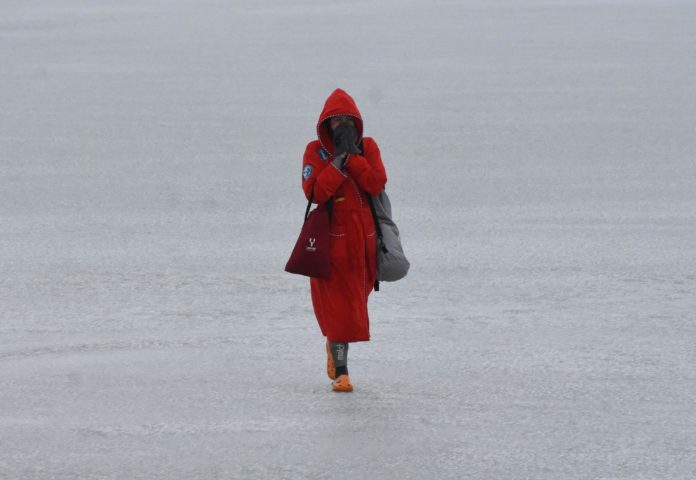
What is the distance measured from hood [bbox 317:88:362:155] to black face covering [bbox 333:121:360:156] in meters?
0.06

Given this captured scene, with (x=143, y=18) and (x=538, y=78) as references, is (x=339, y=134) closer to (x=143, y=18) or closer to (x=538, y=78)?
(x=538, y=78)

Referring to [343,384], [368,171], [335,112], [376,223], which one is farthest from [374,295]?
[335,112]

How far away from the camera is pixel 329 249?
23.1 ft

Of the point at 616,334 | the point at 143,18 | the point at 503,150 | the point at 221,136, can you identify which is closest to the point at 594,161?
the point at 503,150

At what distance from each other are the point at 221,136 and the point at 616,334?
322 inches

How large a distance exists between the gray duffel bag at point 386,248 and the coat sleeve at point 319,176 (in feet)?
0.95

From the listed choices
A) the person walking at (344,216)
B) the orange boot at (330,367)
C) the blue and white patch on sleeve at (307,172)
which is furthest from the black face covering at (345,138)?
the orange boot at (330,367)

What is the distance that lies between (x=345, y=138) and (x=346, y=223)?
17.0 inches

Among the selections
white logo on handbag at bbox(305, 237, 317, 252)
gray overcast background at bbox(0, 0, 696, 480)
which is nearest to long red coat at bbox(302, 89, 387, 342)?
white logo on handbag at bbox(305, 237, 317, 252)

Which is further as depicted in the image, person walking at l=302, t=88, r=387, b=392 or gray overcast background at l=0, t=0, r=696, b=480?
person walking at l=302, t=88, r=387, b=392

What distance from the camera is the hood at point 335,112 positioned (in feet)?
23.0

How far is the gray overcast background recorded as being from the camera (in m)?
6.31

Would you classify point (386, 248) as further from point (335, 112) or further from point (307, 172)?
point (335, 112)

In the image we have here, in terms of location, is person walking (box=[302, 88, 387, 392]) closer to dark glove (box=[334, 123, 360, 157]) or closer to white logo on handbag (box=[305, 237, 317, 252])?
dark glove (box=[334, 123, 360, 157])
